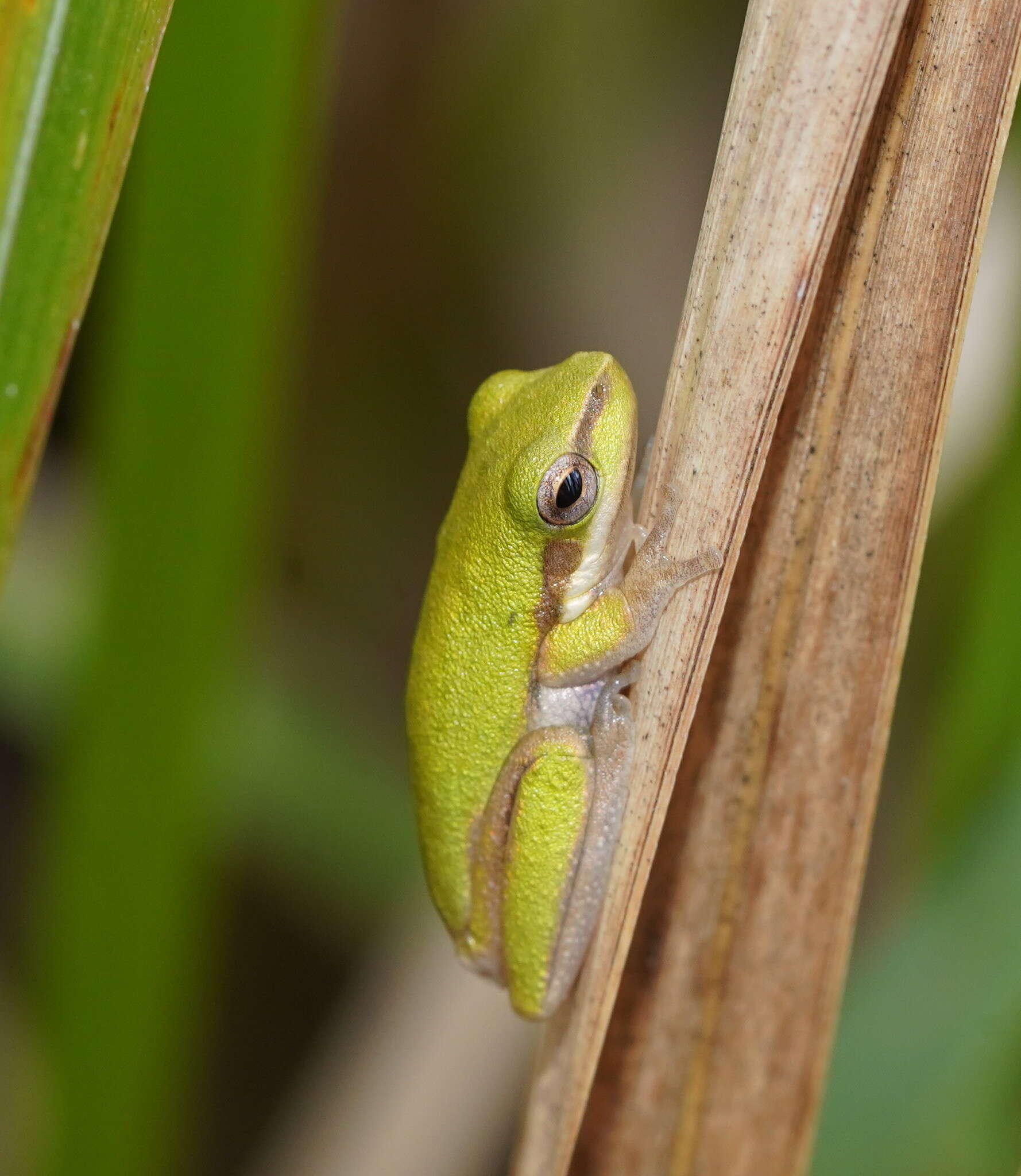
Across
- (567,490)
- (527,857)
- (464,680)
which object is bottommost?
(527,857)

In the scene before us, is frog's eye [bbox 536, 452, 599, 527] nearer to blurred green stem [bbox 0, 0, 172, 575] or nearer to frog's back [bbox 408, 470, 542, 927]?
frog's back [bbox 408, 470, 542, 927]

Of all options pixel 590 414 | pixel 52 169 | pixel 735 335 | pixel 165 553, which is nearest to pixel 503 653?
pixel 590 414

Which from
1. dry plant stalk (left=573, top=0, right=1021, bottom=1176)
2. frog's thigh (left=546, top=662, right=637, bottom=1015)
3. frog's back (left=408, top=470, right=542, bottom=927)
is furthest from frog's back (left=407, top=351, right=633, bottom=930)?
dry plant stalk (left=573, top=0, right=1021, bottom=1176)

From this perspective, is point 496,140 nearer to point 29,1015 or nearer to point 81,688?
point 81,688

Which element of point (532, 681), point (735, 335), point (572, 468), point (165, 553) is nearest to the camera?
point (735, 335)

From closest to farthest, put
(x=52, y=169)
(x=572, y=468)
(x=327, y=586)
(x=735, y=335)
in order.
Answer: (x=52, y=169) < (x=735, y=335) < (x=572, y=468) < (x=327, y=586)

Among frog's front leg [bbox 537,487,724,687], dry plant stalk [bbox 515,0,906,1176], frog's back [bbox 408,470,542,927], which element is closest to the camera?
dry plant stalk [bbox 515,0,906,1176]

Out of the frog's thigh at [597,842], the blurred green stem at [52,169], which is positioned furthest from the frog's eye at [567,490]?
the blurred green stem at [52,169]

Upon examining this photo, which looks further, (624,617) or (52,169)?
(624,617)

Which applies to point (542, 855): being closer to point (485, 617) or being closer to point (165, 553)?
point (485, 617)
